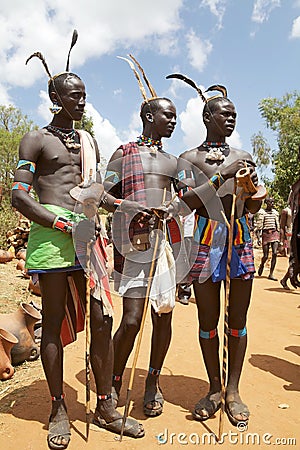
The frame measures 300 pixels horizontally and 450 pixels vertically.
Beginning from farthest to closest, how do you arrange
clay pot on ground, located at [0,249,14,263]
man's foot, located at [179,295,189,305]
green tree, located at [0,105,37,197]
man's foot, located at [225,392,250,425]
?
green tree, located at [0,105,37,197]
clay pot on ground, located at [0,249,14,263]
man's foot, located at [179,295,189,305]
man's foot, located at [225,392,250,425]

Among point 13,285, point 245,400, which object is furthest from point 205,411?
point 13,285

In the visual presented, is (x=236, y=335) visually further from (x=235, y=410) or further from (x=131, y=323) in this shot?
(x=131, y=323)

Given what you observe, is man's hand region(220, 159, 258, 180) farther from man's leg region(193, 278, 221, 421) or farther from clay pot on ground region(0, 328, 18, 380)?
clay pot on ground region(0, 328, 18, 380)

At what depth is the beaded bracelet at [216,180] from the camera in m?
2.45

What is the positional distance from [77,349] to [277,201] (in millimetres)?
13899

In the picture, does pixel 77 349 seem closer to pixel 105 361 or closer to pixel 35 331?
pixel 35 331

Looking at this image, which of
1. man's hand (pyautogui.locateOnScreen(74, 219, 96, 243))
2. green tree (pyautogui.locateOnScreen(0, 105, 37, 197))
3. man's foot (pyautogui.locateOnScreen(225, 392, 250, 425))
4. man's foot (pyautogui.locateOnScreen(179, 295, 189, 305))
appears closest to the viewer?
man's hand (pyautogui.locateOnScreen(74, 219, 96, 243))

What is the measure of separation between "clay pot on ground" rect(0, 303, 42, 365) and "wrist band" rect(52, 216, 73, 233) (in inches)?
64.7

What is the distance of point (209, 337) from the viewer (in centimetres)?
270

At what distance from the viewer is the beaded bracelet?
2.45 metres

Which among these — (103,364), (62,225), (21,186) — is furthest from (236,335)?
(21,186)

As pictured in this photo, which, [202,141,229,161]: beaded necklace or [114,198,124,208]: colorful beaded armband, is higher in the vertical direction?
[202,141,229,161]: beaded necklace

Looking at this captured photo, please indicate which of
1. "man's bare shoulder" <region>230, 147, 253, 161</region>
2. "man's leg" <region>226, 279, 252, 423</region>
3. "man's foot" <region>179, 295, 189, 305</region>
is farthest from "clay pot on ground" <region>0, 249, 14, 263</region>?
"man's bare shoulder" <region>230, 147, 253, 161</region>

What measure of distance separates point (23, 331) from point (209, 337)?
1738 mm
